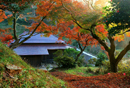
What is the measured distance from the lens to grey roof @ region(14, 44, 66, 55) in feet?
44.5

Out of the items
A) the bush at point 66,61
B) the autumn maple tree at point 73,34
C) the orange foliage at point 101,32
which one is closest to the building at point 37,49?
the bush at point 66,61

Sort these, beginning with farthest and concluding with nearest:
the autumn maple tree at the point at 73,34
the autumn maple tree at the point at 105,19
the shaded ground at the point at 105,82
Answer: the autumn maple tree at the point at 73,34, the autumn maple tree at the point at 105,19, the shaded ground at the point at 105,82

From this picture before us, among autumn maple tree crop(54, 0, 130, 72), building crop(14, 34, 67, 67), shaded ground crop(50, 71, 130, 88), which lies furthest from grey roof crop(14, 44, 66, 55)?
shaded ground crop(50, 71, 130, 88)

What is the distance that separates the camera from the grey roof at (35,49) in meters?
13.6

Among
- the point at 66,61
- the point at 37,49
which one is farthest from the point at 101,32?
the point at 37,49

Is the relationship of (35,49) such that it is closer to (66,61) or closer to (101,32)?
(66,61)

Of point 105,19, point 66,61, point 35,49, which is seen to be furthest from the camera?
point 35,49

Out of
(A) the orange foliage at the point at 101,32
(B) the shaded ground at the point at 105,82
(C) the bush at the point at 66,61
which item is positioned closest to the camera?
(B) the shaded ground at the point at 105,82

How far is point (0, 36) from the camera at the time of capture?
974 cm

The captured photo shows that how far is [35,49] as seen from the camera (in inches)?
571

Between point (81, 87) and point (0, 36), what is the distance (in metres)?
8.95

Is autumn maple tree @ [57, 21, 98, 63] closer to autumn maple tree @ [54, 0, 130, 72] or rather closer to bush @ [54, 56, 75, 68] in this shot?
bush @ [54, 56, 75, 68]

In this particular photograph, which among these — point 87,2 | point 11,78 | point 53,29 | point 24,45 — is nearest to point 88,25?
point 87,2

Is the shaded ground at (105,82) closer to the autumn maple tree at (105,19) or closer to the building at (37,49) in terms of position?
the autumn maple tree at (105,19)
